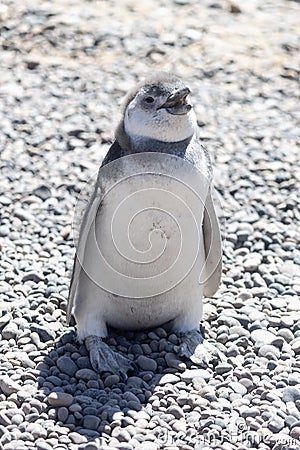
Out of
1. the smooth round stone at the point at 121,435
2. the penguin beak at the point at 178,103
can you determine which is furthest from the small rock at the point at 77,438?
the penguin beak at the point at 178,103

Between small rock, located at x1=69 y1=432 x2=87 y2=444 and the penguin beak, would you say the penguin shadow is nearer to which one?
small rock, located at x1=69 y1=432 x2=87 y2=444

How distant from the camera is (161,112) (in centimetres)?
418

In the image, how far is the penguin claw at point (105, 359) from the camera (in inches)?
166

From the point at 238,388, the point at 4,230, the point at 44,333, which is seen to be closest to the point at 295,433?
the point at 238,388

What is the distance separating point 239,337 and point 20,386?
1.07 m

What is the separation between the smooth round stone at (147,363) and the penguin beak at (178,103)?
1041 millimetres

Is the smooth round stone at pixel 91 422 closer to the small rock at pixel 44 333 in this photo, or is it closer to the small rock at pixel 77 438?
the small rock at pixel 77 438

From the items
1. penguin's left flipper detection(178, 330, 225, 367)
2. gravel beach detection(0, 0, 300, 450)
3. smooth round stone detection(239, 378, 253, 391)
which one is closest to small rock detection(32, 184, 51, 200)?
gravel beach detection(0, 0, 300, 450)

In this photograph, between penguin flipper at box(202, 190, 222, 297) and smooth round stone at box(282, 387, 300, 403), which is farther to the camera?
penguin flipper at box(202, 190, 222, 297)

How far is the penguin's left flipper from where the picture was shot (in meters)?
4.35

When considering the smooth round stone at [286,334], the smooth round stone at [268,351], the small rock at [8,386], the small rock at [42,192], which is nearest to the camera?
the small rock at [8,386]

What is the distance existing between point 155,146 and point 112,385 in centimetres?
99

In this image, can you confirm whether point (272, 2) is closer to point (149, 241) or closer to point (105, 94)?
point (105, 94)

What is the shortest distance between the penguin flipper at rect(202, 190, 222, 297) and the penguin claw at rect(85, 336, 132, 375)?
1.85 feet
